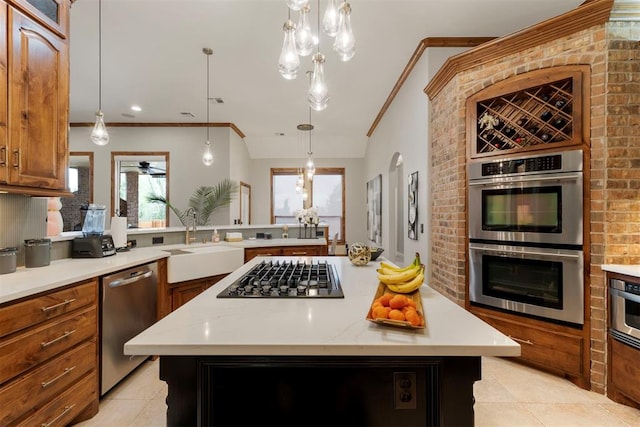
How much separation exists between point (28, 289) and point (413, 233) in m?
3.51

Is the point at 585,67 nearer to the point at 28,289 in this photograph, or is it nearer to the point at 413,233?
the point at 413,233

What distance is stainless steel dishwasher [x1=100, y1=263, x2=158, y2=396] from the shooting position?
6.43 feet

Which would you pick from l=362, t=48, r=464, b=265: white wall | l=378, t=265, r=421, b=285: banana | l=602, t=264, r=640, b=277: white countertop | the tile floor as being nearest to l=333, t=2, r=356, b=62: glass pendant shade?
l=378, t=265, r=421, b=285: banana

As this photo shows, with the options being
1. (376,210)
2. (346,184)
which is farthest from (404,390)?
(346,184)

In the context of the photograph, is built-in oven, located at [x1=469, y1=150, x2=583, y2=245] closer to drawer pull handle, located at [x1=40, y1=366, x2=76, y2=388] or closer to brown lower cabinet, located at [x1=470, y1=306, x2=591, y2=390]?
brown lower cabinet, located at [x1=470, y1=306, x2=591, y2=390]

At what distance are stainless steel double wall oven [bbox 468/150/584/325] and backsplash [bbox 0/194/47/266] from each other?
3446 millimetres

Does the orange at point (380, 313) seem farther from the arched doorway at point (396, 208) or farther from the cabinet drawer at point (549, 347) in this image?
the arched doorway at point (396, 208)

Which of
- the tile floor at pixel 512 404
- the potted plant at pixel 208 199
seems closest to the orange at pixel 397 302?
the tile floor at pixel 512 404

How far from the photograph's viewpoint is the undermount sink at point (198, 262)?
8.86 ft

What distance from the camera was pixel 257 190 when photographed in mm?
8297

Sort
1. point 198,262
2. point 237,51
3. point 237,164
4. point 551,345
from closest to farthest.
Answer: point 551,345 < point 198,262 < point 237,51 < point 237,164

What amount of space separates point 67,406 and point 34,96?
1835mm

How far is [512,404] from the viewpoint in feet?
6.54

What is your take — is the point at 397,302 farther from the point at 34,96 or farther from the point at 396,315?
the point at 34,96
